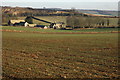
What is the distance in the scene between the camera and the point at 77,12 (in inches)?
5349

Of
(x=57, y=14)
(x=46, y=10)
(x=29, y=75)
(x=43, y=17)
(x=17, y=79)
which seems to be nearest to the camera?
(x=17, y=79)

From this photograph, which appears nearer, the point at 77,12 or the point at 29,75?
the point at 29,75

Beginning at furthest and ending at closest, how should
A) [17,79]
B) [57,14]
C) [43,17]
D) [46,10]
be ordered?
[46,10], [57,14], [43,17], [17,79]

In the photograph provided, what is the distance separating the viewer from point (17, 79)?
8430mm

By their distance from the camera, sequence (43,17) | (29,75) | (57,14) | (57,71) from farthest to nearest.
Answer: (57,14) → (43,17) → (57,71) → (29,75)

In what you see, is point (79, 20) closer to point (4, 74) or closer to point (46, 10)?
point (46, 10)

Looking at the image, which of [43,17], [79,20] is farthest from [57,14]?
[79,20]

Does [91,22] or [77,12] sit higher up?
[77,12]

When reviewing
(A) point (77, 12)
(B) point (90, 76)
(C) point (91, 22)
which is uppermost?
(A) point (77, 12)

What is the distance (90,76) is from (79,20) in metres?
94.1

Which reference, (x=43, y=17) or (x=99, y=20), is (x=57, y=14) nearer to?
(x=43, y=17)

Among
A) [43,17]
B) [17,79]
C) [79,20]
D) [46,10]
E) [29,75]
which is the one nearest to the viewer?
[17,79]

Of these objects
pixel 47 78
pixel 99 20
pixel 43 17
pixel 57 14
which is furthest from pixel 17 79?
pixel 57 14

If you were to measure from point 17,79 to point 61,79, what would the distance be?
210 cm
